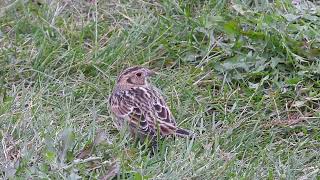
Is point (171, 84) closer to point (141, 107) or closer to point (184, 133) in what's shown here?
point (141, 107)

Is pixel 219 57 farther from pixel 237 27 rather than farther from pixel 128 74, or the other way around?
pixel 128 74

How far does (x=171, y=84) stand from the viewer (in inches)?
312

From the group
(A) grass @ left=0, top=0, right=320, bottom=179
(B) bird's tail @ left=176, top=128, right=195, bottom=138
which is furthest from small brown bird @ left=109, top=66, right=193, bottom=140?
(A) grass @ left=0, top=0, right=320, bottom=179

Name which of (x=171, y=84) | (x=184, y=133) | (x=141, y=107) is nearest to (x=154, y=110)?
(x=141, y=107)

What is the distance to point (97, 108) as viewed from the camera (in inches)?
299

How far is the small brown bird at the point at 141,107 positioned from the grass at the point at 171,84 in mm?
129

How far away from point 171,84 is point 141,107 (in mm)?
874

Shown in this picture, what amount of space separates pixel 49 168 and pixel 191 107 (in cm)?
174

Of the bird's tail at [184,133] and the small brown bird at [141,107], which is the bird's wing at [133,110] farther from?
the bird's tail at [184,133]

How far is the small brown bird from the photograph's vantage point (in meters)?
6.82

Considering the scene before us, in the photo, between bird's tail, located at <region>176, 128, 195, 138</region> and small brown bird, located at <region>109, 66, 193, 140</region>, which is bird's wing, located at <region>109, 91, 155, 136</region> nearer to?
small brown bird, located at <region>109, 66, 193, 140</region>

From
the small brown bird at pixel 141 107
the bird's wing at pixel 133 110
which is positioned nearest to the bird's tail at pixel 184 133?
the small brown bird at pixel 141 107

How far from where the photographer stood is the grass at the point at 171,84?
21.2 ft

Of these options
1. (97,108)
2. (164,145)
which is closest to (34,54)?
(97,108)
